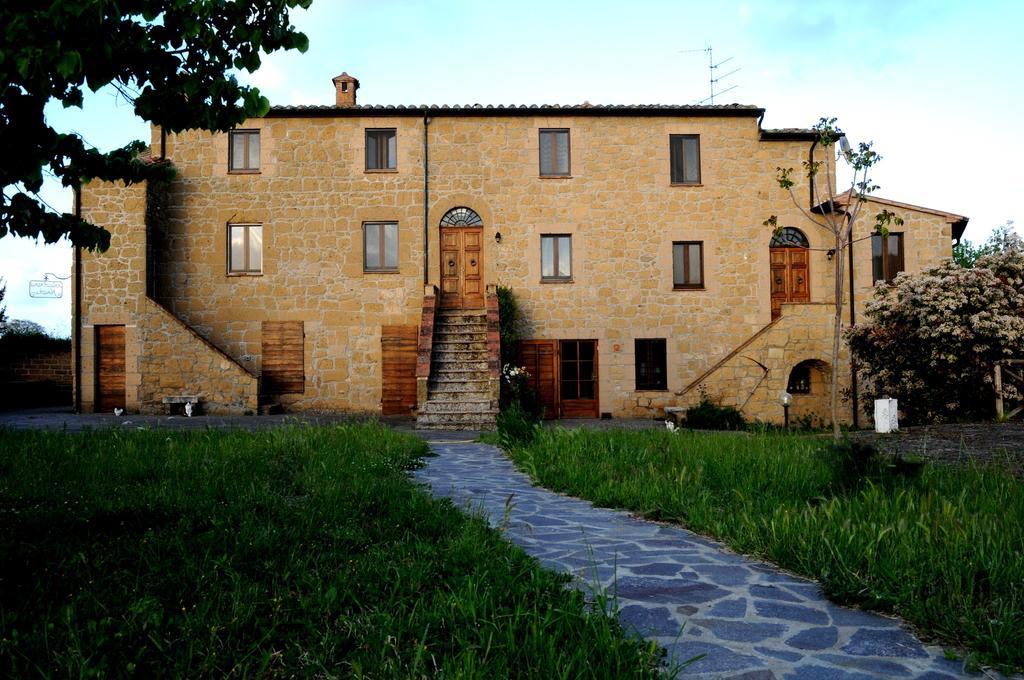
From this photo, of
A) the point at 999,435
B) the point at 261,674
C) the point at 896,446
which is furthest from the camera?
the point at 999,435

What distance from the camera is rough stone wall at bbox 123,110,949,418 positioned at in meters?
18.8

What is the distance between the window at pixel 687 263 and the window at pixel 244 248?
11.7 meters

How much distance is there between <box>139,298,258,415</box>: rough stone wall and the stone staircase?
4.91m

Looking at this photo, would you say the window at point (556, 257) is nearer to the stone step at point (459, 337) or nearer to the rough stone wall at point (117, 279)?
the stone step at point (459, 337)

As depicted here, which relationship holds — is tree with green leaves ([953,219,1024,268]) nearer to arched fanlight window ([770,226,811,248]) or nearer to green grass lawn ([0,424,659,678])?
arched fanlight window ([770,226,811,248])

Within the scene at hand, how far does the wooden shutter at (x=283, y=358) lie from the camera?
1856cm

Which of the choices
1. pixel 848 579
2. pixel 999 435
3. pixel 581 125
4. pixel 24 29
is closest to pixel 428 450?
pixel 848 579

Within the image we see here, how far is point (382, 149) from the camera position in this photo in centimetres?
1938

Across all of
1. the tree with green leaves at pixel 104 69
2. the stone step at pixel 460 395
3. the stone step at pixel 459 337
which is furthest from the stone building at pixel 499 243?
the tree with green leaves at pixel 104 69

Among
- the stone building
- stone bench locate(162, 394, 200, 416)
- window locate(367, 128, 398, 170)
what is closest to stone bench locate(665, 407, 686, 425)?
the stone building

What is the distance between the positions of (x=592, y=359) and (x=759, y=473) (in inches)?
493

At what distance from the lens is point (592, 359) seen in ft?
62.3

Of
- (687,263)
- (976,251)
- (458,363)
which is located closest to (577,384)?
A: (458,363)

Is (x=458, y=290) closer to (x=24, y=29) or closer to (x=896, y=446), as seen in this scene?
(x=896, y=446)
